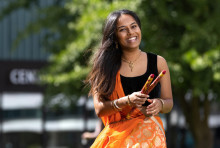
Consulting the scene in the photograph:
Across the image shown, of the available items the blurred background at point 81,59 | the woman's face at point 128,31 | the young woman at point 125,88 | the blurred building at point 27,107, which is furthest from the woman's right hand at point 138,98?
the blurred building at point 27,107

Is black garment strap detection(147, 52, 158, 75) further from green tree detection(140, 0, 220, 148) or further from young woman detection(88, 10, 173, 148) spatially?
green tree detection(140, 0, 220, 148)

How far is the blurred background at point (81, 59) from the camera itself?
8.77 metres

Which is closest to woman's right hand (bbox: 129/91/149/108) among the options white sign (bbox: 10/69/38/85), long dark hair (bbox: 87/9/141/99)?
long dark hair (bbox: 87/9/141/99)

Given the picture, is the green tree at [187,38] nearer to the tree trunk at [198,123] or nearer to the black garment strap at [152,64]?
the tree trunk at [198,123]

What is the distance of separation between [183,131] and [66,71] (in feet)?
28.4

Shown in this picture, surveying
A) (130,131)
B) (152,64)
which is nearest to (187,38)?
(152,64)

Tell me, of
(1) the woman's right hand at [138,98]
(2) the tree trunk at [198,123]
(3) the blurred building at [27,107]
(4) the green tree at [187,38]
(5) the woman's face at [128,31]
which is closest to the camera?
(1) the woman's right hand at [138,98]

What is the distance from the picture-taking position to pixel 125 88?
3002 mm

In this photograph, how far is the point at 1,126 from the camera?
49.2 ft

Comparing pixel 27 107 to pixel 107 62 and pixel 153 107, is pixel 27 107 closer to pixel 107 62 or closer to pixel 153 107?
pixel 107 62

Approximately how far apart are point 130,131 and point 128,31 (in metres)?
0.58

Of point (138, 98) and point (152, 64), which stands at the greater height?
point (152, 64)

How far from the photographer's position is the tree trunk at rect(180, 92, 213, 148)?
38.2 ft

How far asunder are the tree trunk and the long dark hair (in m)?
8.70
